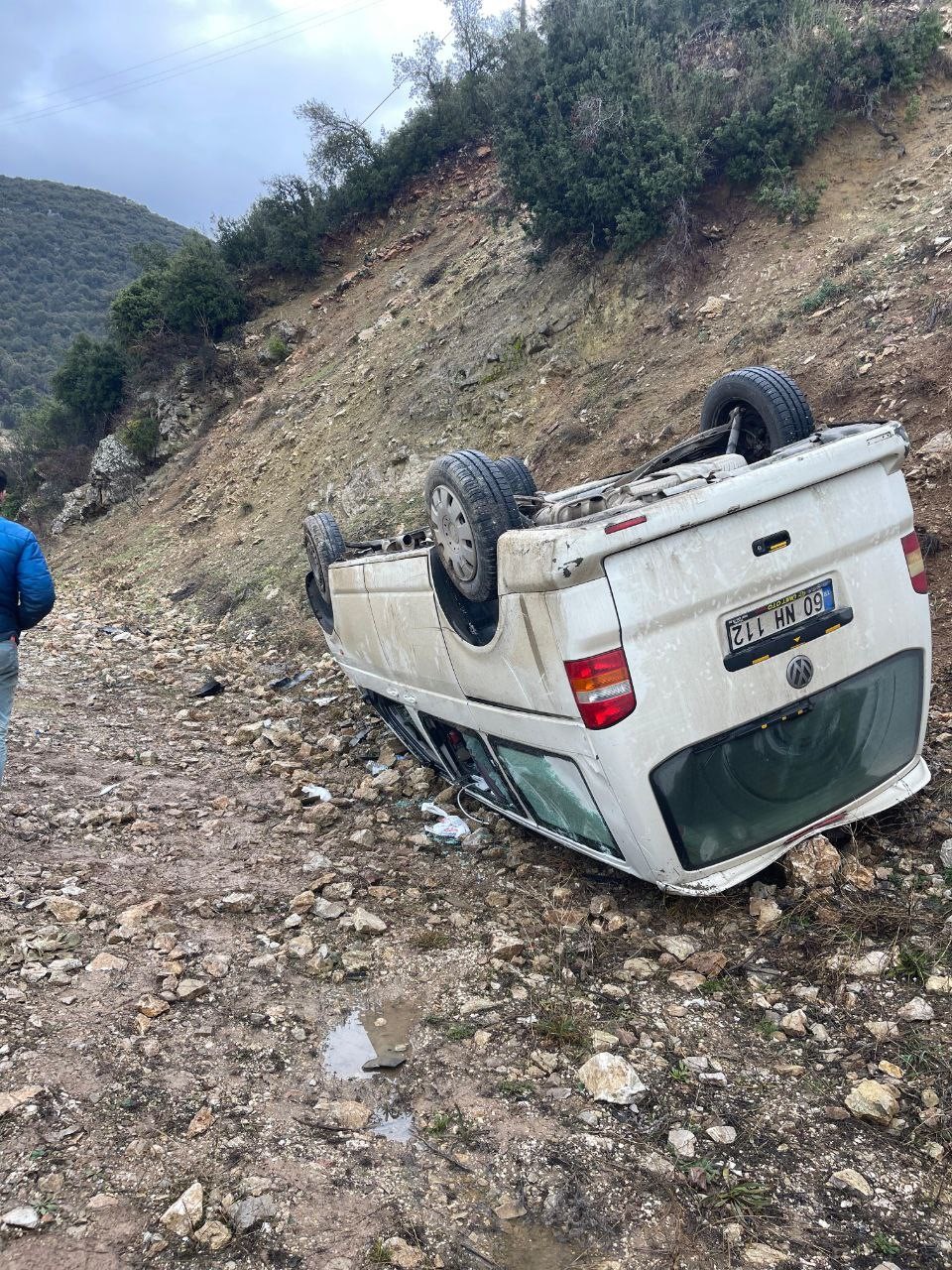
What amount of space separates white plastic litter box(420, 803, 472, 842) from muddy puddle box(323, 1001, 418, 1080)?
1503 mm

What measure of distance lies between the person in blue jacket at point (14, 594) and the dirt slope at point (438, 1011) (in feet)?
3.32

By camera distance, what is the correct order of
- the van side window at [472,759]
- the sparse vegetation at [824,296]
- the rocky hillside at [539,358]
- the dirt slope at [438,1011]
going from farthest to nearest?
the sparse vegetation at [824,296] → the rocky hillside at [539,358] → the van side window at [472,759] → the dirt slope at [438,1011]

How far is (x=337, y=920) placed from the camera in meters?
4.11

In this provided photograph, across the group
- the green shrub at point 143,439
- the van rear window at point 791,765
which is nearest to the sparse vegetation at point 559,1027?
the van rear window at point 791,765

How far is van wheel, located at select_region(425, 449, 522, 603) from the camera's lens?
3596 millimetres

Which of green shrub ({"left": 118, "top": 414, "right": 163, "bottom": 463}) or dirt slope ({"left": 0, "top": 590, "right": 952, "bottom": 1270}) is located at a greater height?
green shrub ({"left": 118, "top": 414, "right": 163, "bottom": 463})

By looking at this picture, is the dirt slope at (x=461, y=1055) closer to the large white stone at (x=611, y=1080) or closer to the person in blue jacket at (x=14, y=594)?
the large white stone at (x=611, y=1080)

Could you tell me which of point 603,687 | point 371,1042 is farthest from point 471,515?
point 371,1042

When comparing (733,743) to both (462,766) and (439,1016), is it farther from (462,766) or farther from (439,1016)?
(462,766)

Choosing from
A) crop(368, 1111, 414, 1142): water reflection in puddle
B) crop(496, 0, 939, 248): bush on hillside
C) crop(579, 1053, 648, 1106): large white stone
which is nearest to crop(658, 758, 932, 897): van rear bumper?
crop(579, 1053, 648, 1106): large white stone

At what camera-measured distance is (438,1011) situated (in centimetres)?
333

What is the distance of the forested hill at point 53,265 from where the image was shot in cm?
5241

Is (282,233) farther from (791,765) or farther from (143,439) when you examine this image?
(791,765)

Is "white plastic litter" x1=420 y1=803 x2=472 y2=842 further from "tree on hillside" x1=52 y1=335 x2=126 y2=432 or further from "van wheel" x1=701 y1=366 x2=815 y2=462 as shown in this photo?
"tree on hillside" x1=52 y1=335 x2=126 y2=432
